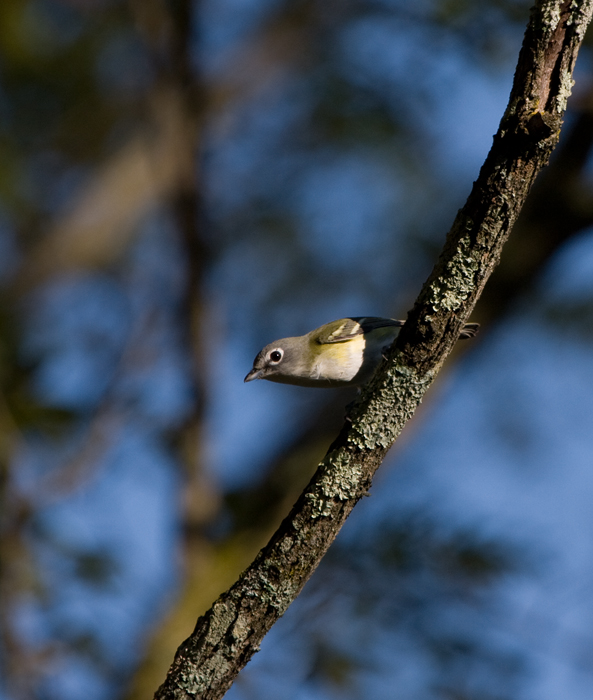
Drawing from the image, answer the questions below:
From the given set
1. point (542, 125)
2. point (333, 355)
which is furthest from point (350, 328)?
point (542, 125)

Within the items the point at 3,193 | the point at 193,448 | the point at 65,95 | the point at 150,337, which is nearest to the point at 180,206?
the point at 150,337

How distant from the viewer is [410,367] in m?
2.37

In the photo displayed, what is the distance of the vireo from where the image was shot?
399 centimetres

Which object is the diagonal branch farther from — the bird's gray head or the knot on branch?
the bird's gray head

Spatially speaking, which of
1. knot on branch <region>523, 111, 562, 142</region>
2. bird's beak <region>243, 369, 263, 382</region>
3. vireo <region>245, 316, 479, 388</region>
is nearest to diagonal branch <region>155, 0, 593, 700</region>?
knot on branch <region>523, 111, 562, 142</region>

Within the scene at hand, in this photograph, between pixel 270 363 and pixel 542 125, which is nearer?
pixel 542 125

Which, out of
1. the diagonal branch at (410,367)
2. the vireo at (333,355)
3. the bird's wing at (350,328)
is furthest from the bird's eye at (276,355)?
the diagonal branch at (410,367)

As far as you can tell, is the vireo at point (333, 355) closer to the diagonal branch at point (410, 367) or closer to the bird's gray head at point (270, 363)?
the bird's gray head at point (270, 363)

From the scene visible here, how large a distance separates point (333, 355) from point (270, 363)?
0.39 metres

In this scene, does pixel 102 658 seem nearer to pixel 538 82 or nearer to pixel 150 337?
pixel 150 337

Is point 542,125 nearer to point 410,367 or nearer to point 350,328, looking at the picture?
point 410,367

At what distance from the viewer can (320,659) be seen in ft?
15.7

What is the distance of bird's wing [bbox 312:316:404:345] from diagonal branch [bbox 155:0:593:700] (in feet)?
5.42

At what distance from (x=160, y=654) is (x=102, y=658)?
1.45 feet
